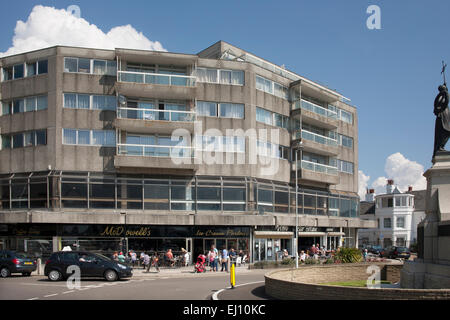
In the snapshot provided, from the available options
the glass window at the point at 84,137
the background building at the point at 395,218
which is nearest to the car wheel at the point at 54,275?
the glass window at the point at 84,137

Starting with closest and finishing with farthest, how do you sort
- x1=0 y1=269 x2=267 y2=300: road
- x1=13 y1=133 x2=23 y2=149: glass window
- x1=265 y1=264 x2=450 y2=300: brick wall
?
1. x1=265 y1=264 x2=450 y2=300: brick wall
2. x1=0 y1=269 x2=267 y2=300: road
3. x1=13 y1=133 x2=23 y2=149: glass window

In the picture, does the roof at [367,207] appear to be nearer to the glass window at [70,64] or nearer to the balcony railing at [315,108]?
the balcony railing at [315,108]

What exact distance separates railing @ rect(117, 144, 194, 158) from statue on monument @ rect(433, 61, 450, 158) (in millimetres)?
21583

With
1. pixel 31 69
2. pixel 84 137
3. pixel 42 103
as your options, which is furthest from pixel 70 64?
pixel 84 137

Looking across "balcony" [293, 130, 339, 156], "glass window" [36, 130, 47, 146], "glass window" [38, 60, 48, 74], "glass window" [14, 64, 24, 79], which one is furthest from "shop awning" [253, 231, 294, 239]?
"glass window" [14, 64, 24, 79]

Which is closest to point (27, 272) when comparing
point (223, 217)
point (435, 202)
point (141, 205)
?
point (141, 205)

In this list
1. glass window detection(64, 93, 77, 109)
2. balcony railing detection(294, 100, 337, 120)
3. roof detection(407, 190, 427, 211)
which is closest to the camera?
glass window detection(64, 93, 77, 109)

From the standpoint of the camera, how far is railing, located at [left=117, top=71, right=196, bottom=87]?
3859cm

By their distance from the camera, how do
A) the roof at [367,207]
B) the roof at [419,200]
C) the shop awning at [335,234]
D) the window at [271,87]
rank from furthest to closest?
1. the roof at [367,207]
2. the roof at [419,200]
3. the shop awning at [335,234]
4. the window at [271,87]

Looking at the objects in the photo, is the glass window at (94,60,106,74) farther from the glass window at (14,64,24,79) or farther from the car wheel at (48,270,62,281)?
the car wheel at (48,270,62,281)

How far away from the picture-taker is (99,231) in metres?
37.2

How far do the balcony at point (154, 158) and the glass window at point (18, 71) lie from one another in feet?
33.4

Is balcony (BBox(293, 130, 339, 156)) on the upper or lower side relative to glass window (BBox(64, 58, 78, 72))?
lower

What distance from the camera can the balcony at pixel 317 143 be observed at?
45594 millimetres
